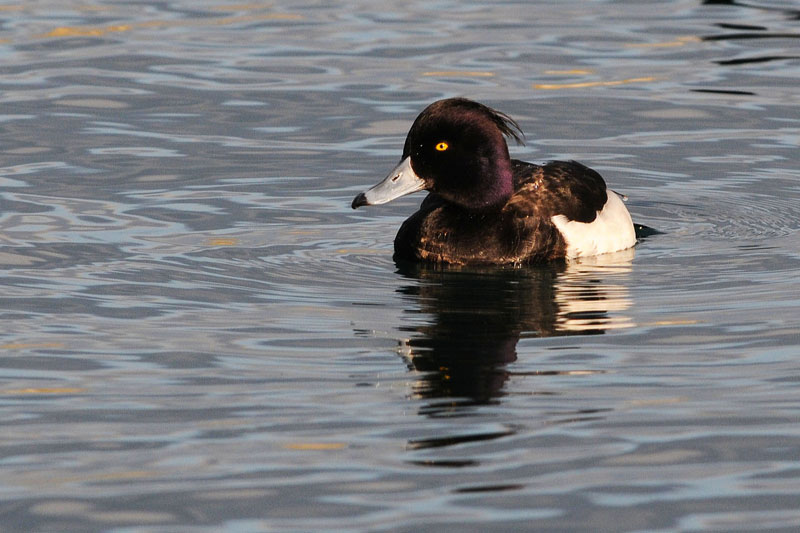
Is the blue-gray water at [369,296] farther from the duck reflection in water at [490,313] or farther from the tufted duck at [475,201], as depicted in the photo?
the tufted duck at [475,201]

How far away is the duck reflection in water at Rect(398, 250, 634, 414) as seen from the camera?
26.4ft

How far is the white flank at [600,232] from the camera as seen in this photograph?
11.2 m

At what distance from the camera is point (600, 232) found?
448 inches

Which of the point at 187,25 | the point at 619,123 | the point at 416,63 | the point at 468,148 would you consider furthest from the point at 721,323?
the point at 187,25

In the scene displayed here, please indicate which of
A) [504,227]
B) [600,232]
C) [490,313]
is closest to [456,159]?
[504,227]

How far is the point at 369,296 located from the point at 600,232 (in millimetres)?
2119

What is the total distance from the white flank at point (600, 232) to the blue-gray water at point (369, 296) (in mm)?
157

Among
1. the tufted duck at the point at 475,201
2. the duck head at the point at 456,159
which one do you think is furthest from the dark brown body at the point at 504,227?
the duck head at the point at 456,159

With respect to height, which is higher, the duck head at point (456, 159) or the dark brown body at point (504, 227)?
the duck head at point (456, 159)

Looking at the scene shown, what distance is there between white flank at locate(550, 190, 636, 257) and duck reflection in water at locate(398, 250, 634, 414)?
7cm

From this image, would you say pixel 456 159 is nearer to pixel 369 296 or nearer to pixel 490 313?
pixel 369 296

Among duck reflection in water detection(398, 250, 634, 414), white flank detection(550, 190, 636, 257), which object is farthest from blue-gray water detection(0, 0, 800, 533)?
white flank detection(550, 190, 636, 257)

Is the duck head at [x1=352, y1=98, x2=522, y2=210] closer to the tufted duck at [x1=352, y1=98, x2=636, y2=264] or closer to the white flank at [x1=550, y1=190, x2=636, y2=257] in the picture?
the tufted duck at [x1=352, y1=98, x2=636, y2=264]

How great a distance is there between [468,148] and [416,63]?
7.10 m
